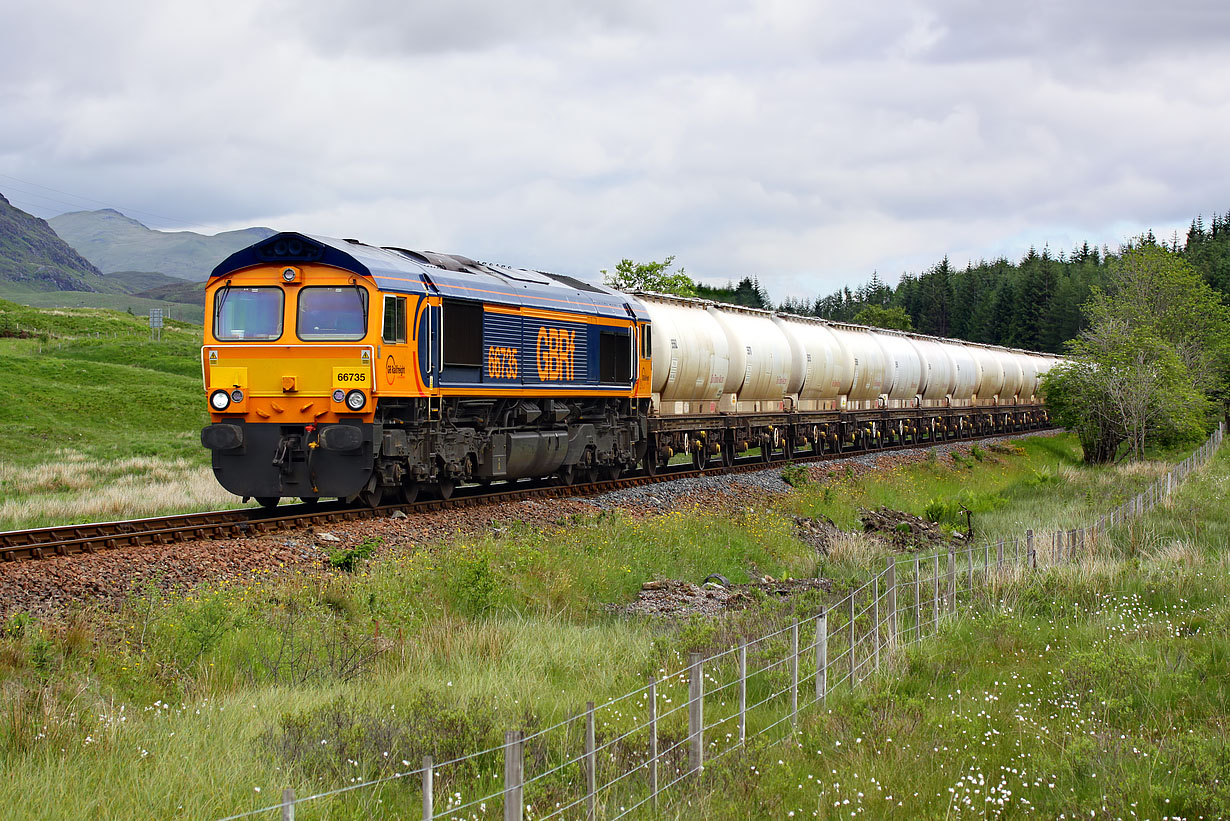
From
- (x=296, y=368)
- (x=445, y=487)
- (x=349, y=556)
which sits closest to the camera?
(x=349, y=556)

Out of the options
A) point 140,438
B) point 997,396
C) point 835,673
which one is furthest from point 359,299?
point 997,396

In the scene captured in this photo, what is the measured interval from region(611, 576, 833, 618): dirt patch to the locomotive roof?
6486mm

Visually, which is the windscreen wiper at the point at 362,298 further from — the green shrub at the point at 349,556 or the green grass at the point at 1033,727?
the green grass at the point at 1033,727

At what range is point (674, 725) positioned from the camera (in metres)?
8.24

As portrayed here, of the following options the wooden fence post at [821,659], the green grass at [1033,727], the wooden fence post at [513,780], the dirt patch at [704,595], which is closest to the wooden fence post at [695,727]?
the green grass at [1033,727]

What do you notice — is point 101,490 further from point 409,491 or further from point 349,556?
point 349,556

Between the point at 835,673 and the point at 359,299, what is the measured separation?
9961mm

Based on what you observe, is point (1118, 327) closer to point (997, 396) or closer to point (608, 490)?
point (997, 396)

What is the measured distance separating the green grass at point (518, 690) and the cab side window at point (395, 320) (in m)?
3.66

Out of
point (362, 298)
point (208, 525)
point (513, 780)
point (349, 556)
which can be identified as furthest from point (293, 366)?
point (513, 780)

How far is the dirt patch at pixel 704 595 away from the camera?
13.3m

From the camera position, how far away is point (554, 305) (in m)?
21.6

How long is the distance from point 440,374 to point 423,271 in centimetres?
177

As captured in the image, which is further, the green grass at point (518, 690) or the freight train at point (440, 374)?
the freight train at point (440, 374)
